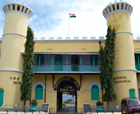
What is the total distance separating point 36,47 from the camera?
23.7m

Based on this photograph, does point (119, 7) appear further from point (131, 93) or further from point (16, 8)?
point (16, 8)

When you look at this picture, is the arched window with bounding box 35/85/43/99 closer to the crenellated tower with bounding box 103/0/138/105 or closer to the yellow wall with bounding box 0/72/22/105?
the yellow wall with bounding box 0/72/22/105

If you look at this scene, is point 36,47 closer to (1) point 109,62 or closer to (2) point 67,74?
(2) point 67,74

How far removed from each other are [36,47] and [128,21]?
1288 cm

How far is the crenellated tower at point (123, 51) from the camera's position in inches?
792

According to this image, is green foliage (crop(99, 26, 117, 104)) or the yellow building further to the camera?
the yellow building

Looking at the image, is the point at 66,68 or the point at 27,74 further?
the point at 66,68

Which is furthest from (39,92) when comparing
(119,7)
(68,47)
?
(119,7)

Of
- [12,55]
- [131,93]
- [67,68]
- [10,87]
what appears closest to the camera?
[10,87]

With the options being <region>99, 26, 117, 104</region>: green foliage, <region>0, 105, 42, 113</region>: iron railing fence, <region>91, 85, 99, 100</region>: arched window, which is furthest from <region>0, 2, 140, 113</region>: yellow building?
<region>99, 26, 117, 104</region>: green foliage

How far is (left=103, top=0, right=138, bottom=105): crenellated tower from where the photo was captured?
20109 mm

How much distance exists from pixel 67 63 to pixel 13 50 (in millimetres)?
6918

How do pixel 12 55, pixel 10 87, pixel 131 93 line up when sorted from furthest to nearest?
pixel 12 55 < pixel 131 93 < pixel 10 87

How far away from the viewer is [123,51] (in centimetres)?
2098
